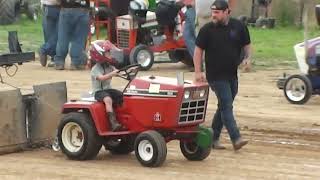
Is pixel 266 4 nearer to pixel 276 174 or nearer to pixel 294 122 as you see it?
pixel 294 122

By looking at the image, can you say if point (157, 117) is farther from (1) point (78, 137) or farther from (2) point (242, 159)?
(2) point (242, 159)

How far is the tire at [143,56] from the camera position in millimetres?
17250

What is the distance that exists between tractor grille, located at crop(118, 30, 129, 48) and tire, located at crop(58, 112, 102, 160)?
8667mm

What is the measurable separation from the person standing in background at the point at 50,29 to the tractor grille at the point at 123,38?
131 cm

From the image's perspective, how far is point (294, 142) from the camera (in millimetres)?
10648

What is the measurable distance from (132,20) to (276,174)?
959 centimetres

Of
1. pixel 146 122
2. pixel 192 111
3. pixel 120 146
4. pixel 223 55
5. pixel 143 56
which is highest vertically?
pixel 223 55

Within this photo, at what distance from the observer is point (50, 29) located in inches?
724

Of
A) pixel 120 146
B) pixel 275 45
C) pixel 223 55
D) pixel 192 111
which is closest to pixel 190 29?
pixel 275 45

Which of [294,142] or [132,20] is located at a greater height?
[132,20]

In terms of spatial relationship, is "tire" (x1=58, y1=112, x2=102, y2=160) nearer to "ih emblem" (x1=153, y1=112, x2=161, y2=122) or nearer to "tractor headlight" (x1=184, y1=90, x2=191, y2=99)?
"ih emblem" (x1=153, y1=112, x2=161, y2=122)

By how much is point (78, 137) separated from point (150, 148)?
92 centimetres

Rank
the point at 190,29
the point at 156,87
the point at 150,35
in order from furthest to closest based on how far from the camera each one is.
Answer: the point at 150,35
the point at 190,29
the point at 156,87

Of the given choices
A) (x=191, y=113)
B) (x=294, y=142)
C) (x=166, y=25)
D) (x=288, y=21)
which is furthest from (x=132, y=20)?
(x=288, y=21)
